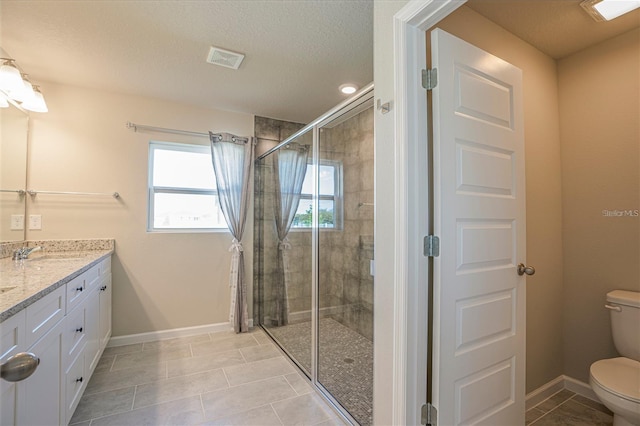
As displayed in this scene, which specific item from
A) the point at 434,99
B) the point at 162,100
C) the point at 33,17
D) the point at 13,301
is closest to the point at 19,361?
the point at 13,301

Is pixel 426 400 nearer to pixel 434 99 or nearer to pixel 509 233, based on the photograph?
pixel 509 233

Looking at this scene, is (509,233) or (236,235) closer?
(509,233)

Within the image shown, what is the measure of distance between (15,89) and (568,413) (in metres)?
4.11

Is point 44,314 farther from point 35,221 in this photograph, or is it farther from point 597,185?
point 597,185

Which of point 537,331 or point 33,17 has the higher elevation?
point 33,17

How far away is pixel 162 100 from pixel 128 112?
34 centimetres

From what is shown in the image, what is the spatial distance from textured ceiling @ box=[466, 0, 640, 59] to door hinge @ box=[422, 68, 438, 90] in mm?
717

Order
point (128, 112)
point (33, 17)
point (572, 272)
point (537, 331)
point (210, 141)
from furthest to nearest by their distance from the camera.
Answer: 1. point (210, 141)
2. point (128, 112)
3. point (572, 272)
4. point (537, 331)
5. point (33, 17)

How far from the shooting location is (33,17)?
5.89 ft

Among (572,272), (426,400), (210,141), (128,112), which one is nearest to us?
(426,400)

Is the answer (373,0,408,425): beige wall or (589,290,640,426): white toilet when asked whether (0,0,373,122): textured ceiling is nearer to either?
(373,0,408,425): beige wall

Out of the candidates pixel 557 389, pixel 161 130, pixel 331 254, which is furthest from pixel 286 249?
pixel 557 389

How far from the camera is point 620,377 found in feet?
5.10

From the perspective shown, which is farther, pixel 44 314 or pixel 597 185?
pixel 597 185
